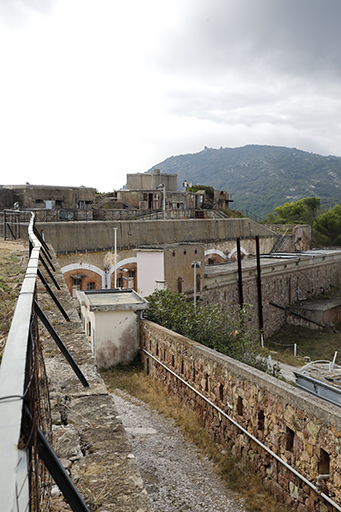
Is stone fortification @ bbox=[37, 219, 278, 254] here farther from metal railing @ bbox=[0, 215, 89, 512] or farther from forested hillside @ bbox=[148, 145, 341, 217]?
forested hillside @ bbox=[148, 145, 341, 217]

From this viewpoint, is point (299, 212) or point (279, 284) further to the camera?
point (299, 212)

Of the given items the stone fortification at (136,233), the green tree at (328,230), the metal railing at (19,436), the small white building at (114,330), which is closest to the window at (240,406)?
the small white building at (114,330)

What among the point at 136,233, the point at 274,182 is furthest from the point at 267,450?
the point at 274,182

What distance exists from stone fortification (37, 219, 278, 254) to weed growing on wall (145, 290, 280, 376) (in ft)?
20.3

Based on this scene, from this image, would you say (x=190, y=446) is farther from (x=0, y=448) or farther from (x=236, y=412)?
(x=0, y=448)

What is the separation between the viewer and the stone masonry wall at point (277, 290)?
63.9ft

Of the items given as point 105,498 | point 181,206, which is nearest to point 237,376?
point 105,498

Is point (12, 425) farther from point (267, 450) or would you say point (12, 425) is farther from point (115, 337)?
point (115, 337)

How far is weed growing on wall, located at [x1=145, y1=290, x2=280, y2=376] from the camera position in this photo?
1000 centimetres

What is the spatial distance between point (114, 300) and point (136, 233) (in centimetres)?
799

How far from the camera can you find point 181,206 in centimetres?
3728

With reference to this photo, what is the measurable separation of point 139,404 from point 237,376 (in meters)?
2.57

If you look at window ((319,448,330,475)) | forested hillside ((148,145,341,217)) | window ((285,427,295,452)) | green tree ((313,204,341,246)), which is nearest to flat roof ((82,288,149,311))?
window ((285,427,295,452))

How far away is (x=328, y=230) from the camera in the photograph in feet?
143
